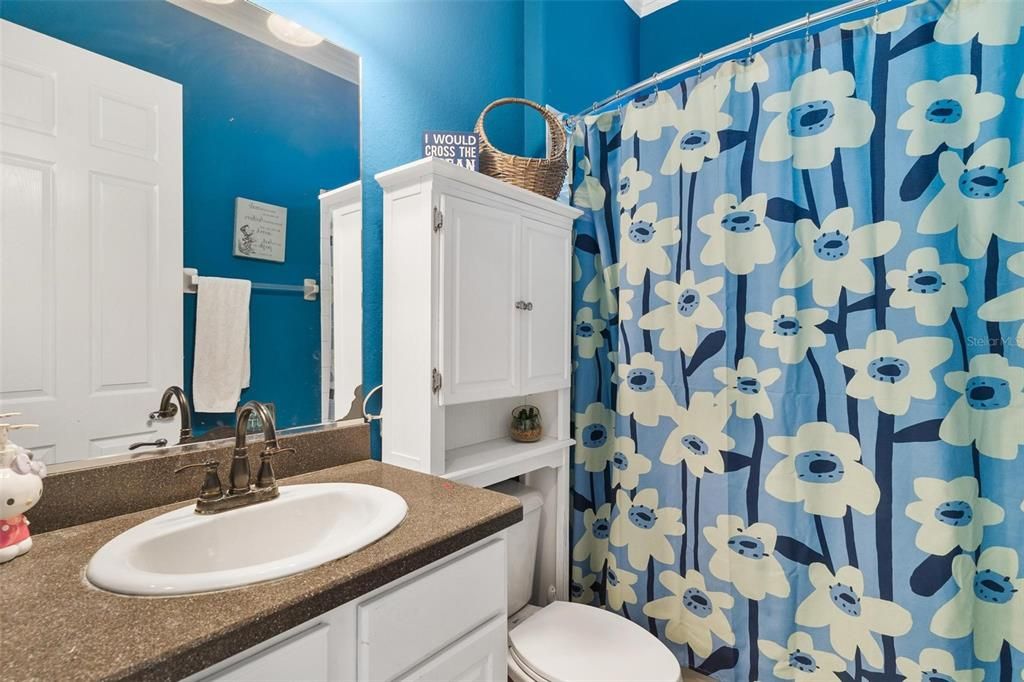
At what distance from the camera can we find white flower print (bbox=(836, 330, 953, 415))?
1.19 metres

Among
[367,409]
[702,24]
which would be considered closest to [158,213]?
[367,409]

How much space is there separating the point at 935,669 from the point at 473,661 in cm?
117

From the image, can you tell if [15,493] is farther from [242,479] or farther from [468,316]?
[468,316]

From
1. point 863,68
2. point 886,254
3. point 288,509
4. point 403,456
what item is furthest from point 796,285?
point 288,509

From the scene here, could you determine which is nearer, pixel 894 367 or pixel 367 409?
pixel 894 367

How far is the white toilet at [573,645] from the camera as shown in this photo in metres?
1.20

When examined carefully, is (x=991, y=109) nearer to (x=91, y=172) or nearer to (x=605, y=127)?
(x=605, y=127)

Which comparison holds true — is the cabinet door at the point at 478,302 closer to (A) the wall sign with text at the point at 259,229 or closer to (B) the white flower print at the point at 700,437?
(A) the wall sign with text at the point at 259,229

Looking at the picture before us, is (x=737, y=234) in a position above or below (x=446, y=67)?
below

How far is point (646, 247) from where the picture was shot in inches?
65.4

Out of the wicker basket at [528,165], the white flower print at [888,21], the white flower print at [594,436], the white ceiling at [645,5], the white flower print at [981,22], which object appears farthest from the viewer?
the white ceiling at [645,5]

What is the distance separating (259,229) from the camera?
3.78 feet

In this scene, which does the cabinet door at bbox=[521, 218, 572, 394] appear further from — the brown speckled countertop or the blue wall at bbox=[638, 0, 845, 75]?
the blue wall at bbox=[638, 0, 845, 75]

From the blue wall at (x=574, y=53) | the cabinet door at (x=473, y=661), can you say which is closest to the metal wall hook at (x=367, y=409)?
the cabinet door at (x=473, y=661)
